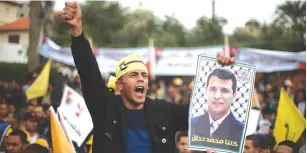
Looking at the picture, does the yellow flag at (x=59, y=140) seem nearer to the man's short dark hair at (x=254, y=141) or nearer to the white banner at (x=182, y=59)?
the man's short dark hair at (x=254, y=141)

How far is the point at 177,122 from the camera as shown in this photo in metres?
3.46

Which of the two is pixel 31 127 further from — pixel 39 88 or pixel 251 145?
pixel 39 88

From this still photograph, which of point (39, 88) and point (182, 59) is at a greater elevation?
point (182, 59)

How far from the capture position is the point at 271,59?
44.3 feet

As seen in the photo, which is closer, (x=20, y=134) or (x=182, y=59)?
(x=20, y=134)

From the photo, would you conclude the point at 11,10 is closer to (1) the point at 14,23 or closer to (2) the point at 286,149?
(1) the point at 14,23

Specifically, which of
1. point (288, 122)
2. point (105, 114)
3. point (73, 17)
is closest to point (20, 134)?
point (105, 114)

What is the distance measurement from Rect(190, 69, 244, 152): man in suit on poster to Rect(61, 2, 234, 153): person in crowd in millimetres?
365

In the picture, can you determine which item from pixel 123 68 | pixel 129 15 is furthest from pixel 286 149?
pixel 129 15

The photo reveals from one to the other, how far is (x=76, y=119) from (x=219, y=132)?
11.1ft

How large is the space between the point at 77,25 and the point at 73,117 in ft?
12.4

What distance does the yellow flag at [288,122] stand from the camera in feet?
22.0

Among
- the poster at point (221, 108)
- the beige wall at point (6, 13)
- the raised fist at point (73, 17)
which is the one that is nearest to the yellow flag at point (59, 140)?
the poster at point (221, 108)

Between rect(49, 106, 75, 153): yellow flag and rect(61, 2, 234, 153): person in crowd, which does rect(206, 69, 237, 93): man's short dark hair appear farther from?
rect(49, 106, 75, 153): yellow flag
